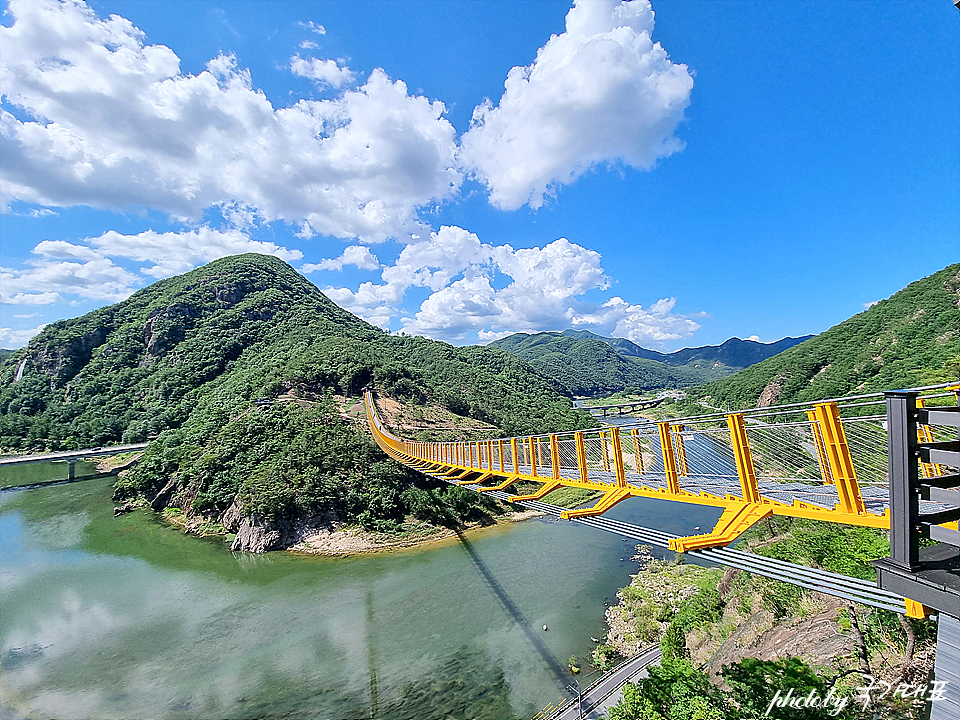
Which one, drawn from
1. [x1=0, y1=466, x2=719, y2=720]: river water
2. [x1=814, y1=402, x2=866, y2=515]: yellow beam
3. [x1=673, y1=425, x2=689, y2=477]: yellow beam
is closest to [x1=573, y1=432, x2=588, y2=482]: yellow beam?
[x1=673, y1=425, x2=689, y2=477]: yellow beam

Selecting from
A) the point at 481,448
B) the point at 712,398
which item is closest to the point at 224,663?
the point at 481,448

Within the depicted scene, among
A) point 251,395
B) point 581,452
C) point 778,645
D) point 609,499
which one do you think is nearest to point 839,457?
point 609,499

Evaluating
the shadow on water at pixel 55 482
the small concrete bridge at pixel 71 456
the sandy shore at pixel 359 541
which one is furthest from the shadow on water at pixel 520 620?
the small concrete bridge at pixel 71 456

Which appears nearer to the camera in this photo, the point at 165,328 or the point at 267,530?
the point at 267,530

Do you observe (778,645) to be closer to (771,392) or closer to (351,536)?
(351,536)

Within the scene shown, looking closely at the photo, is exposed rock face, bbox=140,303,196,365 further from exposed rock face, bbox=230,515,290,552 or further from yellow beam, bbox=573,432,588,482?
yellow beam, bbox=573,432,588,482

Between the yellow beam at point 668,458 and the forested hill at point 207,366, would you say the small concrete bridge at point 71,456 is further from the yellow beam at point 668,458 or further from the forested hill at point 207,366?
the yellow beam at point 668,458

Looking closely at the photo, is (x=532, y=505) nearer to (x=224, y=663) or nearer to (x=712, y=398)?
(x=224, y=663)
